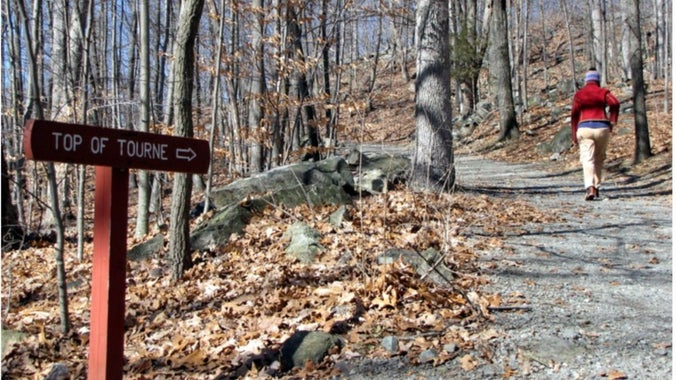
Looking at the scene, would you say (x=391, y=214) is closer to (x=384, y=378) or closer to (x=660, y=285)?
(x=660, y=285)

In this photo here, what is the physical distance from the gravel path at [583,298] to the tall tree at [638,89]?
5019 mm

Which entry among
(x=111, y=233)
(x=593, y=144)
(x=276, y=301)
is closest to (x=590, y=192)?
(x=593, y=144)

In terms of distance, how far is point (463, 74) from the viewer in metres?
27.4

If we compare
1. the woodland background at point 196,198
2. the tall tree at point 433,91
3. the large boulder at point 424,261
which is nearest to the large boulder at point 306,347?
the woodland background at point 196,198

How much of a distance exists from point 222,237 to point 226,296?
6.25 ft

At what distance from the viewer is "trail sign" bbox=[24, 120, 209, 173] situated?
3.05m

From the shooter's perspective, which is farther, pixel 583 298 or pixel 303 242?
pixel 303 242

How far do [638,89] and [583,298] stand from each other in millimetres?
10202

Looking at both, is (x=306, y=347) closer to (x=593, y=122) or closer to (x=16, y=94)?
(x=593, y=122)

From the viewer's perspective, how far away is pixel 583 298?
16.6 feet

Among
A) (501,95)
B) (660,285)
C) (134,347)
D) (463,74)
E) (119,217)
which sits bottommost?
(134,347)

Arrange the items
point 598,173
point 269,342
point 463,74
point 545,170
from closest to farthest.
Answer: point 269,342, point 598,173, point 545,170, point 463,74

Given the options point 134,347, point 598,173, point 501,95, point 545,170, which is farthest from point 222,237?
point 501,95

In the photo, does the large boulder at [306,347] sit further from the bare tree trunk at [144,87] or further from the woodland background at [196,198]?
the bare tree trunk at [144,87]
